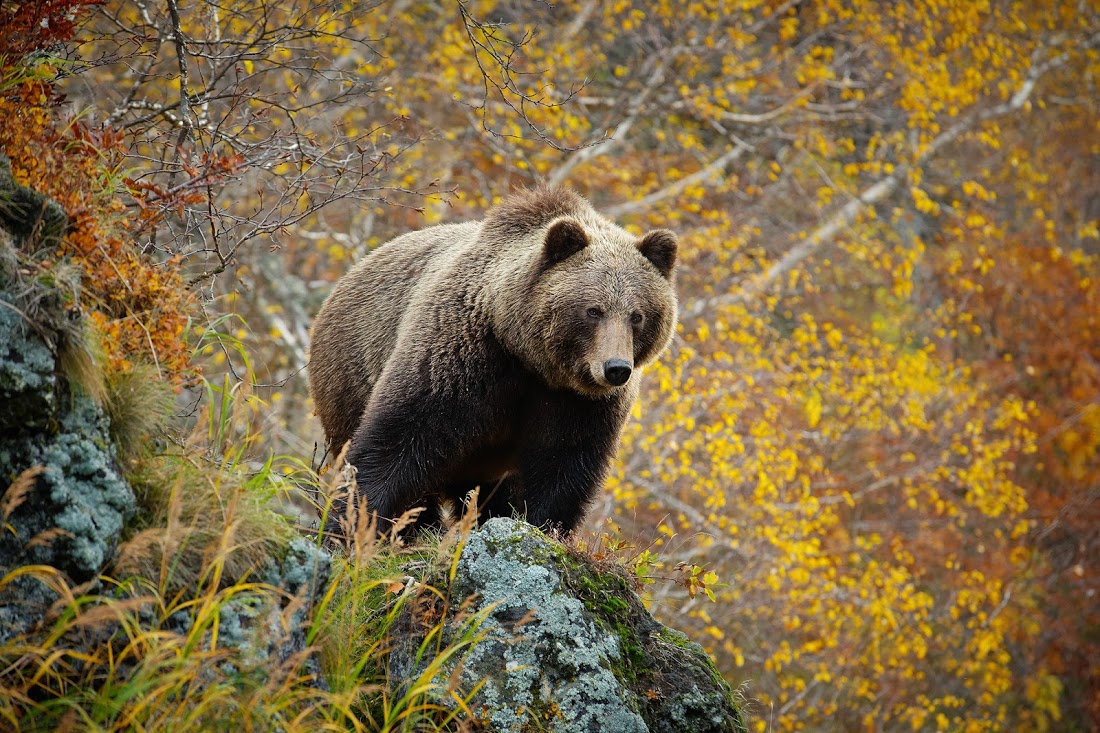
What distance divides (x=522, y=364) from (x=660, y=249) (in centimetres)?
104

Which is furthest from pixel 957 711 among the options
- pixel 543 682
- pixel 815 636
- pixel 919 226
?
pixel 543 682

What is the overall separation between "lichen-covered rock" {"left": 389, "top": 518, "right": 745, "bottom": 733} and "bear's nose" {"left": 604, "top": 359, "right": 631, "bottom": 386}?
106 centimetres

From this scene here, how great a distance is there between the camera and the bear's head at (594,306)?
530 cm

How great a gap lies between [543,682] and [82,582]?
63.7 inches

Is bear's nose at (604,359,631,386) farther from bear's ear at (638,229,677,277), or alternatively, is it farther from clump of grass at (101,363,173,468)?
clump of grass at (101,363,173,468)

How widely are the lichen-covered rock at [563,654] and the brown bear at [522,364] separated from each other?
865mm

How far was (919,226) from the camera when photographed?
67.7 feet

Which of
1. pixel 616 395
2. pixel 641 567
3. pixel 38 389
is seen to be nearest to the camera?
pixel 38 389

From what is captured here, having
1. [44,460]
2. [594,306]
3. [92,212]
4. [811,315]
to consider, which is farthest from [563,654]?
[811,315]

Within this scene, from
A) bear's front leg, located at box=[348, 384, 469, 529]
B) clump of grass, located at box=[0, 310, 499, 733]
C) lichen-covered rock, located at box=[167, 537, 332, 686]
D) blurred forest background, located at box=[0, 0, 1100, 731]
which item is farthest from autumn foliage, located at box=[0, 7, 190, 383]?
blurred forest background, located at box=[0, 0, 1100, 731]

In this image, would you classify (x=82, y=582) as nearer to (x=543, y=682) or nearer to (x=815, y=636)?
(x=543, y=682)

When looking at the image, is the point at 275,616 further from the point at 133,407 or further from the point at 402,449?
the point at 402,449

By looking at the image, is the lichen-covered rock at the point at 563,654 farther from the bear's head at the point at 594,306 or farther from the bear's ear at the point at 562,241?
the bear's ear at the point at 562,241

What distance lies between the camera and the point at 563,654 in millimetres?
3850
